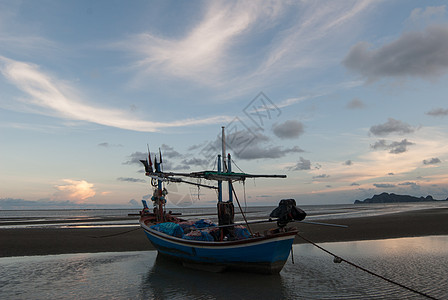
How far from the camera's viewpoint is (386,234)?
28031 mm

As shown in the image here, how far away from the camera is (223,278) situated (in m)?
14.5

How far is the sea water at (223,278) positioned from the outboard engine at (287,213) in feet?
8.44

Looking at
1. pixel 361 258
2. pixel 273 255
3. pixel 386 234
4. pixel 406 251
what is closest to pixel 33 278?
pixel 273 255

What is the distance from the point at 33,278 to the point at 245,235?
1047 cm

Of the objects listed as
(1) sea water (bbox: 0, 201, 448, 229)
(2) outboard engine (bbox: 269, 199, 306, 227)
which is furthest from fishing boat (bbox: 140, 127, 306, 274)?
(1) sea water (bbox: 0, 201, 448, 229)

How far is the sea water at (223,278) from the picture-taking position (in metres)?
12.0

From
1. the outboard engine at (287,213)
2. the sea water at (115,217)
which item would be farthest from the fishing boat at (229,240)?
the sea water at (115,217)

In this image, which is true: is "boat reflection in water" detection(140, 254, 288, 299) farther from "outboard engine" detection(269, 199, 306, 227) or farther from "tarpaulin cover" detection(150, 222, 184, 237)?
"outboard engine" detection(269, 199, 306, 227)

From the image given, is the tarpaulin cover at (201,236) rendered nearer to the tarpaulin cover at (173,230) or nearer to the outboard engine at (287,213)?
the tarpaulin cover at (173,230)

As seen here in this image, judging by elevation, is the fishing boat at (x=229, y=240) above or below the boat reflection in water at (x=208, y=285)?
above

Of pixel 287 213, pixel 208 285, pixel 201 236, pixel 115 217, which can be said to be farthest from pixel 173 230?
pixel 115 217

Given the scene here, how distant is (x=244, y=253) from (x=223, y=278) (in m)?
1.52

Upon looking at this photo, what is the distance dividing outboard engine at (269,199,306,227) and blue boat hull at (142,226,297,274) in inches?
24.3

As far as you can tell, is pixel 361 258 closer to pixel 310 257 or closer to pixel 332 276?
pixel 310 257
